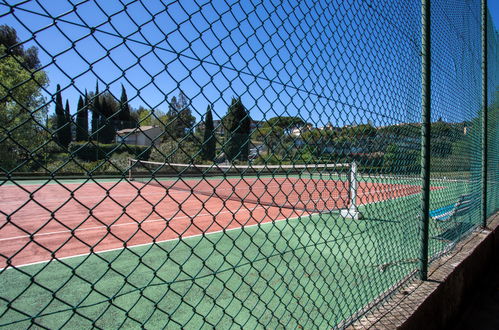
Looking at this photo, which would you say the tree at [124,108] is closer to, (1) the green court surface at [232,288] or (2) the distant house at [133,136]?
(2) the distant house at [133,136]

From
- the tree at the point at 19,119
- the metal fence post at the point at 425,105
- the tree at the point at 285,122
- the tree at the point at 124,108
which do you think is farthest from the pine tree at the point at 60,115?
the metal fence post at the point at 425,105

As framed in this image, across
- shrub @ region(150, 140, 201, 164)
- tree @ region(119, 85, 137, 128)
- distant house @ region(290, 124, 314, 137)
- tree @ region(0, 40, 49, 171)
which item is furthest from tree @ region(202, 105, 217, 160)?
tree @ region(0, 40, 49, 171)

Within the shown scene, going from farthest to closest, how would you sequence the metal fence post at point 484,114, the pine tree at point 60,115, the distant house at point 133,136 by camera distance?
the metal fence post at point 484,114 < the distant house at point 133,136 < the pine tree at point 60,115

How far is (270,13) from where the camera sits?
1614 millimetres

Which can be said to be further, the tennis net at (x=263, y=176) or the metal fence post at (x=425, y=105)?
the metal fence post at (x=425, y=105)

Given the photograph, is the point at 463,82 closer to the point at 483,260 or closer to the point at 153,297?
the point at 483,260

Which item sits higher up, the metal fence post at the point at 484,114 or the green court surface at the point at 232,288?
the metal fence post at the point at 484,114

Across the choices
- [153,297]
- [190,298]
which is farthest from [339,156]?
[153,297]

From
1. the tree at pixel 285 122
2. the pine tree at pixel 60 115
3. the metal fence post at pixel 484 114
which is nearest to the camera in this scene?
the pine tree at pixel 60 115

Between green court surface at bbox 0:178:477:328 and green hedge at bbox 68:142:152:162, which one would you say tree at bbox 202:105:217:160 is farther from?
green court surface at bbox 0:178:477:328

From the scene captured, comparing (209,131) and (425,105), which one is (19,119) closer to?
(209,131)

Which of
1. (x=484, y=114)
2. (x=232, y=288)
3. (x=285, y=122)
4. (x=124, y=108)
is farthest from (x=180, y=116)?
(x=484, y=114)

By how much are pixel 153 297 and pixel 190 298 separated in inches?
15.9

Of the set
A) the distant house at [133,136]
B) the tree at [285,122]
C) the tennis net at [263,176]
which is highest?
the tree at [285,122]
